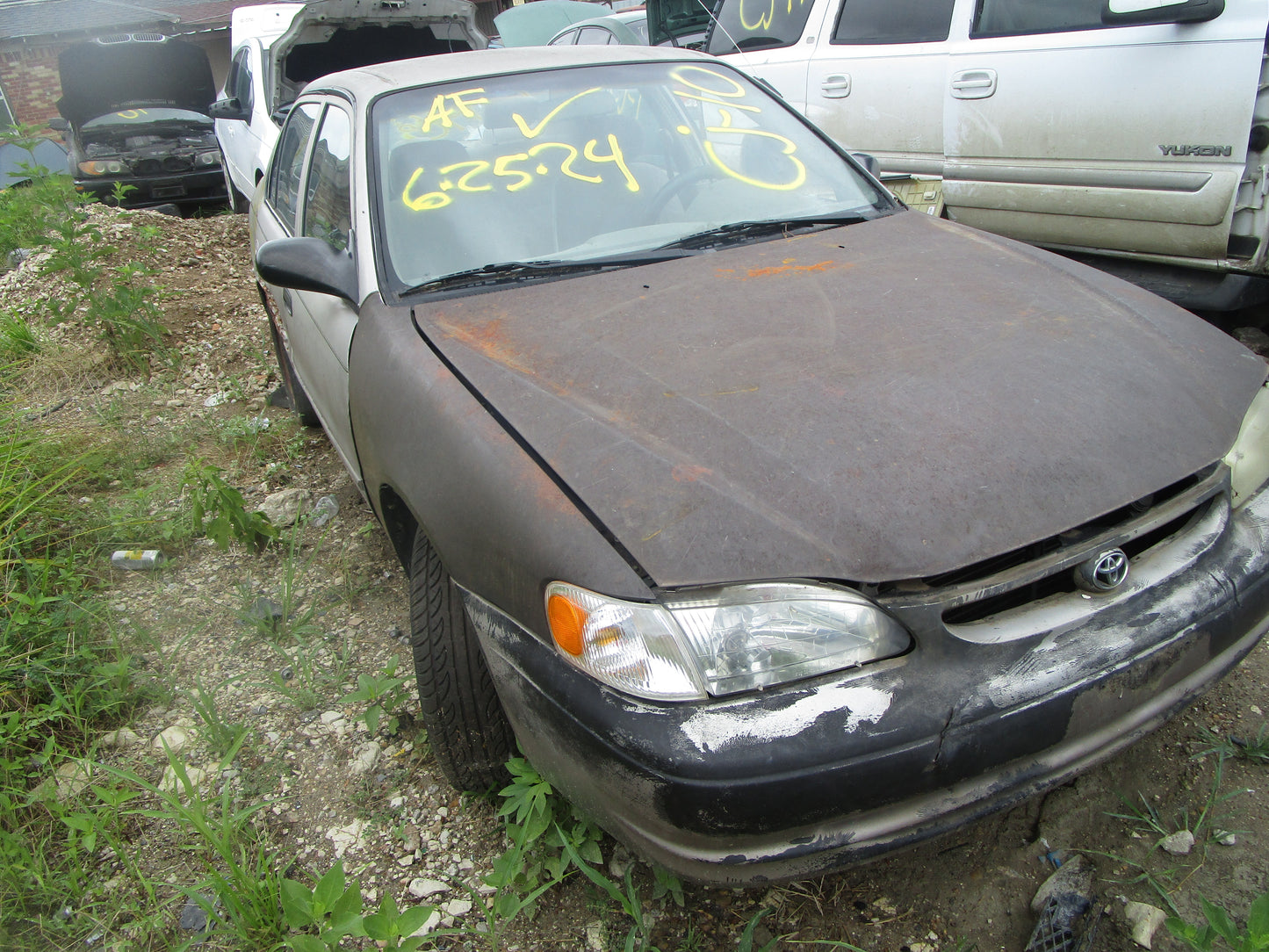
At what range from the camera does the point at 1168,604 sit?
4.98 ft

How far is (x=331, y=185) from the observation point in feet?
8.87

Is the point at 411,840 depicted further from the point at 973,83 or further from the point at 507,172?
the point at 973,83

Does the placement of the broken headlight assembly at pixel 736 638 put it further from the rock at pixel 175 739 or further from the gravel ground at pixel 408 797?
the rock at pixel 175 739

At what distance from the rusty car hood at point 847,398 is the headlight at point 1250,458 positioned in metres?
0.07

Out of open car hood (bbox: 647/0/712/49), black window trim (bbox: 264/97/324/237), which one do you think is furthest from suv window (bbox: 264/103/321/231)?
open car hood (bbox: 647/0/712/49)

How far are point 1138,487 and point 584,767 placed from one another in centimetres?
106

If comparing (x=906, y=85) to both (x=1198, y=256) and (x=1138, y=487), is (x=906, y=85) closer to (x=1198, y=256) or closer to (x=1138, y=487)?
(x=1198, y=256)

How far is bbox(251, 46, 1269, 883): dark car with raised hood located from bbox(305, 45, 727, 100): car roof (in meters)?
0.37

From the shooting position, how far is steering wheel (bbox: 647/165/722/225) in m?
2.46

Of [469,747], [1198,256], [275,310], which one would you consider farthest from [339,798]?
[1198,256]

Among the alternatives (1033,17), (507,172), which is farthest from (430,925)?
(1033,17)

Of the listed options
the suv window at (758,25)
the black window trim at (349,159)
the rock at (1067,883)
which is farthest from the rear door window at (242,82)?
the rock at (1067,883)

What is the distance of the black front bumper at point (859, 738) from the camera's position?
51.8 inches

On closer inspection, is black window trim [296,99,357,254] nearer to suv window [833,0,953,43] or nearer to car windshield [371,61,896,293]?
car windshield [371,61,896,293]
